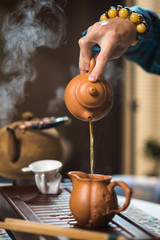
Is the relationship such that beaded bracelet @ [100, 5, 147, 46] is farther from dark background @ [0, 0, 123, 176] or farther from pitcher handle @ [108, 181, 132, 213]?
dark background @ [0, 0, 123, 176]

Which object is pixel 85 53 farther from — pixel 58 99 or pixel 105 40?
pixel 58 99

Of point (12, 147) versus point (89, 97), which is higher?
point (89, 97)

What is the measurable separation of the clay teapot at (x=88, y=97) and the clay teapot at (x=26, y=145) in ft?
2.60

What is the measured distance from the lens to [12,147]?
1.96 m

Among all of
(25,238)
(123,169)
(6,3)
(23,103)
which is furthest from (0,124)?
(25,238)

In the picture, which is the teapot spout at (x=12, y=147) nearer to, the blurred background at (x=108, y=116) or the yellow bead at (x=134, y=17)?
the yellow bead at (x=134, y=17)

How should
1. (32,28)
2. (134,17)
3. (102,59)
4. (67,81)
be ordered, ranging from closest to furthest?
(102,59) < (134,17) < (32,28) < (67,81)

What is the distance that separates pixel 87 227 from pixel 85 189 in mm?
113

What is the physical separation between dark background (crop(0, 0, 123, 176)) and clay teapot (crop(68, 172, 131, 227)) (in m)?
2.62

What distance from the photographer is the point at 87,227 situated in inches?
43.1

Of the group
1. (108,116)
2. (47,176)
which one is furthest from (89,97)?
(108,116)

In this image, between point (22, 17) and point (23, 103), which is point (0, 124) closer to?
point (23, 103)

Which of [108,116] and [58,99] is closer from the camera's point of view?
[58,99]

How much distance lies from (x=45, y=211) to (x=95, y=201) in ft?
0.82
